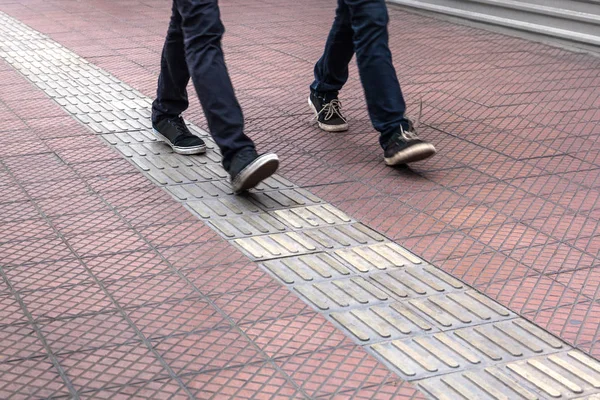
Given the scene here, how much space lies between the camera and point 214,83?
408 centimetres

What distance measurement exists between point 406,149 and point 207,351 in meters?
1.84

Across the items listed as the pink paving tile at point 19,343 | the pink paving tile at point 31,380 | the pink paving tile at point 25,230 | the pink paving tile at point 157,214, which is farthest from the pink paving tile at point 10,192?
the pink paving tile at point 31,380

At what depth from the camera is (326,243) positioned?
3602 mm

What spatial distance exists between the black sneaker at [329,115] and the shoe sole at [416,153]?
0.83 meters

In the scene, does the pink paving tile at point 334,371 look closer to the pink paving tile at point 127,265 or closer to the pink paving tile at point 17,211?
the pink paving tile at point 127,265

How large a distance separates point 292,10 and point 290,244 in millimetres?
6500

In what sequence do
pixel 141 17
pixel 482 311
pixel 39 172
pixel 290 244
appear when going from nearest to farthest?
pixel 482 311 → pixel 290 244 → pixel 39 172 → pixel 141 17

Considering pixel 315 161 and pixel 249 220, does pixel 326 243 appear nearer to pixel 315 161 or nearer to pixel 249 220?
pixel 249 220

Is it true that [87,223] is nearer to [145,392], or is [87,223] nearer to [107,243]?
[107,243]

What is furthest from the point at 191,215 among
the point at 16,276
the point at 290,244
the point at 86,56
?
the point at 86,56

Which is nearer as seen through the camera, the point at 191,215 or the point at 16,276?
the point at 16,276

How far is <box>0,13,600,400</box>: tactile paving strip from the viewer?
265cm

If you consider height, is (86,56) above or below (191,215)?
below

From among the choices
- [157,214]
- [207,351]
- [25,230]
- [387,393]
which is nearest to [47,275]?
[25,230]
